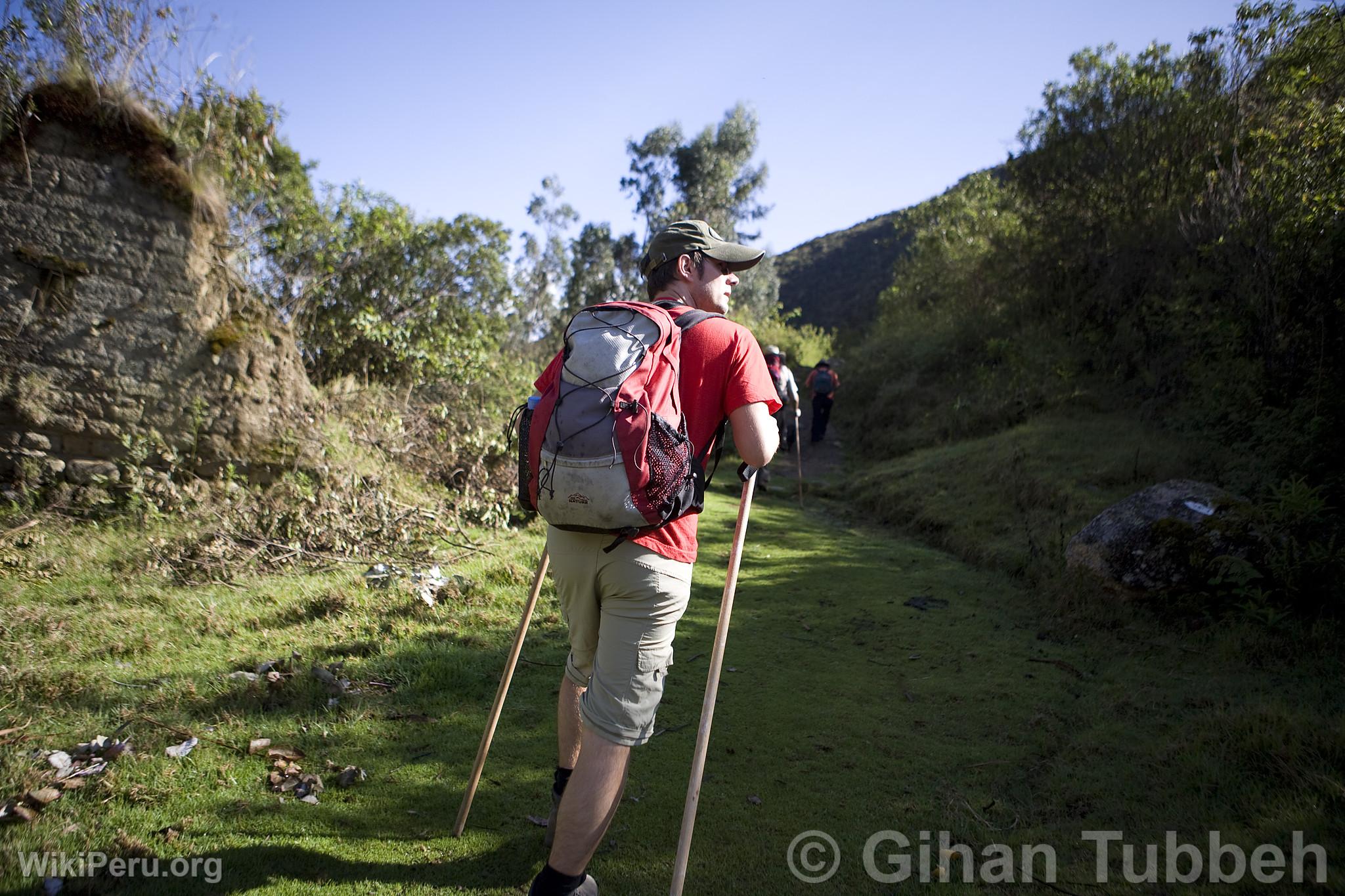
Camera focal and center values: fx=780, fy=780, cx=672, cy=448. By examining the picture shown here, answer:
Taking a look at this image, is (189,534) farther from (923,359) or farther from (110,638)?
(923,359)

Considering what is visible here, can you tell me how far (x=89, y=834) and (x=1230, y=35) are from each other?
13.5 m

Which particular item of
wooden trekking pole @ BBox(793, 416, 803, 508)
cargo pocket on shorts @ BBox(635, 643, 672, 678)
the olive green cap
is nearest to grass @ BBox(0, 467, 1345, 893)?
cargo pocket on shorts @ BBox(635, 643, 672, 678)

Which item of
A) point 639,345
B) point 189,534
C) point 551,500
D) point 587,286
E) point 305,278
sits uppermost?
point 587,286

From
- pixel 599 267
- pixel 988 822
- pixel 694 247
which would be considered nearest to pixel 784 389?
pixel 988 822

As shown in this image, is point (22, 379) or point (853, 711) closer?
point (853, 711)

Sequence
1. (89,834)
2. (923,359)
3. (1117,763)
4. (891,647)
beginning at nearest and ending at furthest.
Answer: (89,834) → (1117,763) → (891,647) → (923,359)

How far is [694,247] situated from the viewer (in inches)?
105

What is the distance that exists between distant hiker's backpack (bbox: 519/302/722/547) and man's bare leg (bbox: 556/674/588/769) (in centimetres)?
76

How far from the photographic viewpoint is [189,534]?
18.0ft

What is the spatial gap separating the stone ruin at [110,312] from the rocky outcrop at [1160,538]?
20.7 ft

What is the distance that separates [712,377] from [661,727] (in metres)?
2.23

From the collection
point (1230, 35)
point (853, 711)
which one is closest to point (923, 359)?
point (1230, 35)

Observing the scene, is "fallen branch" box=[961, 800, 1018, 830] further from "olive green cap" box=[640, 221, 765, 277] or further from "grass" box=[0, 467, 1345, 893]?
"olive green cap" box=[640, 221, 765, 277]

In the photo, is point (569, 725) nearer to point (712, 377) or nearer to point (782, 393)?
point (712, 377)
